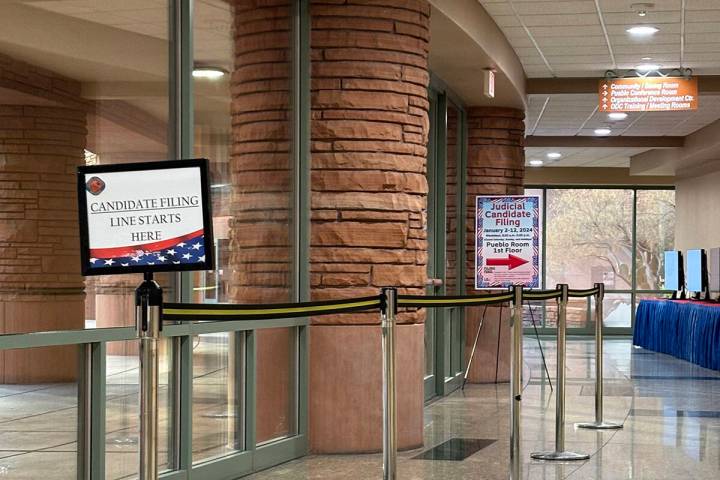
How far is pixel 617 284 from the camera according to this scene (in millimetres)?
26562

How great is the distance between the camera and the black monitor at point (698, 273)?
60.2 ft

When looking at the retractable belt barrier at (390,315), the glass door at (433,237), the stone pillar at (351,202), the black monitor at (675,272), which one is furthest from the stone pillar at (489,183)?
the black monitor at (675,272)

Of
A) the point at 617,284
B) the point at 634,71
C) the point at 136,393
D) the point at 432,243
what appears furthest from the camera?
the point at 617,284

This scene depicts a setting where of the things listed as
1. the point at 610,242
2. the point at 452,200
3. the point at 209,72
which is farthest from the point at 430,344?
the point at 610,242

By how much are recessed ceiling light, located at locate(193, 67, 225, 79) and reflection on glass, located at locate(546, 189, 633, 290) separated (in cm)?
1998

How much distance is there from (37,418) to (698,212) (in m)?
18.5

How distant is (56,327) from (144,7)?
1.73 meters

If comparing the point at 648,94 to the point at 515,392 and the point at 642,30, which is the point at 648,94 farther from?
the point at 515,392

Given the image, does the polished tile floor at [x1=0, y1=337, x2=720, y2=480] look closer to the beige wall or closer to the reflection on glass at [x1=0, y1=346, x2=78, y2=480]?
the reflection on glass at [x1=0, y1=346, x2=78, y2=480]

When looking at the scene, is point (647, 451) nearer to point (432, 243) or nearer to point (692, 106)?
point (432, 243)

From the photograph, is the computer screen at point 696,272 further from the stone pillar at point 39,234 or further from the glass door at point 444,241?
the stone pillar at point 39,234

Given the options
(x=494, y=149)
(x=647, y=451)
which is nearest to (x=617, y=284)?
(x=494, y=149)

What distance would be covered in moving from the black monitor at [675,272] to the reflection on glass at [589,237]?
227 inches

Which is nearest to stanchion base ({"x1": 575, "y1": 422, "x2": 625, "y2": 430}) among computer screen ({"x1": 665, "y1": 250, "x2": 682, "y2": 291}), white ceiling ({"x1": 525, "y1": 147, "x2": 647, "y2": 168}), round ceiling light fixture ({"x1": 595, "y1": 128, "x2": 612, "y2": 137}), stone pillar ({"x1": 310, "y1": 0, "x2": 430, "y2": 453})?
stone pillar ({"x1": 310, "y1": 0, "x2": 430, "y2": 453})
